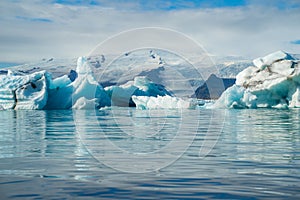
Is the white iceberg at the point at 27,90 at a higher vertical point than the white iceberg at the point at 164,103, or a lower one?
higher

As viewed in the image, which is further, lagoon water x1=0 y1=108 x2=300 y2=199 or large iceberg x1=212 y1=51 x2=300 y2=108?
large iceberg x1=212 y1=51 x2=300 y2=108

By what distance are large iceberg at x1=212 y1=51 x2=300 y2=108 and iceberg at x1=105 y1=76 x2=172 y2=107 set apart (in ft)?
28.9

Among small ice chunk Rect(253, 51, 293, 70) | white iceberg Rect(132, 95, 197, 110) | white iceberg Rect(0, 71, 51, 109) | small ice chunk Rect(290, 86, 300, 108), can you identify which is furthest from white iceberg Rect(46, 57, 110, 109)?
small ice chunk Rect(290, 86, 300, 108)

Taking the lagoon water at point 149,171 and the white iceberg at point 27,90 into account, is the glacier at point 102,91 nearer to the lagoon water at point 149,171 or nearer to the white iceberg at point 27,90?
the white iceberg at point 27,90

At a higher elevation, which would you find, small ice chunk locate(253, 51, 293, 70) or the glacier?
small ice chunk locate(253, 51, 293, 70)

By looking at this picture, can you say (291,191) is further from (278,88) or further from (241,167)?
(278,88)

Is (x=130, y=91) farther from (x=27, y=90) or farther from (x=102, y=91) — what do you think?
(x=27, y=90)

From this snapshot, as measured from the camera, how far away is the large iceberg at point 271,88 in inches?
1310

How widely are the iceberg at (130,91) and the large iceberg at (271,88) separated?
880 centimetres

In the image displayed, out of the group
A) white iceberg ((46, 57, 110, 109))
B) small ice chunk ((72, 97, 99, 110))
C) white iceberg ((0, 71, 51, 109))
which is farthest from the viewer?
small ice chunk ((72, 97, 99, 110))

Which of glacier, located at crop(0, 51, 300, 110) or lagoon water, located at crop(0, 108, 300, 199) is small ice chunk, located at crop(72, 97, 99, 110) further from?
lagoon water, located at crop(0, 108, 300, 199)

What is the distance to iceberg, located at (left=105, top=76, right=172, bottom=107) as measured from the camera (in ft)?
133

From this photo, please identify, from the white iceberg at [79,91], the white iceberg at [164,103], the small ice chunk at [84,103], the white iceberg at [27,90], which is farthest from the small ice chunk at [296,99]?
the white iceberg at [27,90]

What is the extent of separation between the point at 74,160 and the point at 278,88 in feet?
98.5
